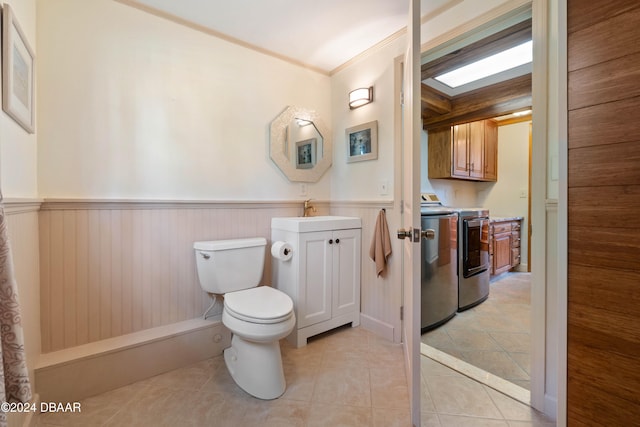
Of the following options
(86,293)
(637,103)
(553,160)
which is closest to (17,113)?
(86,293)

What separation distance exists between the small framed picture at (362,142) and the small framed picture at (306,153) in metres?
0.31

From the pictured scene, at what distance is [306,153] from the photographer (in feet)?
7.93

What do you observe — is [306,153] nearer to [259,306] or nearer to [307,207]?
[307,207]

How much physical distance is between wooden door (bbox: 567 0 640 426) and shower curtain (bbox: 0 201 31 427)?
1.61 meters

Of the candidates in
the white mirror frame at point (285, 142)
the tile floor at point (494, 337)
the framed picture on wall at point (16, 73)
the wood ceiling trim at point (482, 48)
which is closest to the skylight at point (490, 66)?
the wood ceiling trim at point (482, 48)

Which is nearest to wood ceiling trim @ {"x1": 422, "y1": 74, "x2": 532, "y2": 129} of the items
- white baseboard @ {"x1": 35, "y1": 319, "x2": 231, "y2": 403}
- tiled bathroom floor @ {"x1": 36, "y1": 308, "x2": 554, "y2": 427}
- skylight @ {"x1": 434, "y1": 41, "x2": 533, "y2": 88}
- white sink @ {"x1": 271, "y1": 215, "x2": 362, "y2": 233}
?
skylight @ {"x1": 434, "y1": 41, "x2": 533, "y2": 88}

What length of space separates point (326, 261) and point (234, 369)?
889mm

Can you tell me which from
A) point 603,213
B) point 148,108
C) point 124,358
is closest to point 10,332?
point 124,358

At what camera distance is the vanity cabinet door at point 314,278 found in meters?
1.92

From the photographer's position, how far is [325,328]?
2.05 meters

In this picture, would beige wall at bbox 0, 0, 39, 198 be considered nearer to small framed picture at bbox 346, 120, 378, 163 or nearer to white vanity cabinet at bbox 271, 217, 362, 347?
white vanity cabinet at bbox 271, 217, 362, 347

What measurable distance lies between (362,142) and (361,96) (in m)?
0.35

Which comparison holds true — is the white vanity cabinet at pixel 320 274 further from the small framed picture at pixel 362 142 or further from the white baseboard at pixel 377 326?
the small framed picture at pixel 362 142

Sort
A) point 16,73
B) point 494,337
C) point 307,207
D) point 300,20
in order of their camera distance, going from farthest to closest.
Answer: point 307,207
point 494,337
point 300,20
point 16,73
